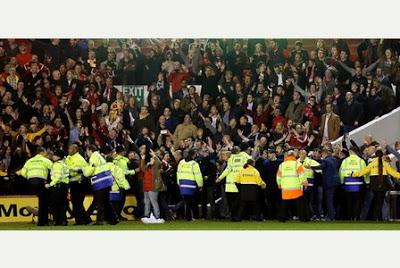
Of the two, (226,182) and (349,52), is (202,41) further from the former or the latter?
(226,182)

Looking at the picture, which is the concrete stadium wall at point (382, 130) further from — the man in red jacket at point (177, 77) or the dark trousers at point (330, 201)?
the man in red jacket at point (177, 77)

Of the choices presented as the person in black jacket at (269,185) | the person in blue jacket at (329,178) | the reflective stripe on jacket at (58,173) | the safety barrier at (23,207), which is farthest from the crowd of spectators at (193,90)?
the reflective stripe on jacket at (58,173)

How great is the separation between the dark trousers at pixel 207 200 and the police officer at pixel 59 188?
4207 millimetres

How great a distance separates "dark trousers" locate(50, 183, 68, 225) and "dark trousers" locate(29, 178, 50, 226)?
275mm

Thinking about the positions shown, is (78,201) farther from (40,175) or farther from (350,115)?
(350,115)

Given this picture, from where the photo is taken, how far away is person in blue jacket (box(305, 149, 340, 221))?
2725 centimetres

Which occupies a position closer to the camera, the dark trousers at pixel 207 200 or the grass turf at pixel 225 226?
the grass turf at pixel 225 226

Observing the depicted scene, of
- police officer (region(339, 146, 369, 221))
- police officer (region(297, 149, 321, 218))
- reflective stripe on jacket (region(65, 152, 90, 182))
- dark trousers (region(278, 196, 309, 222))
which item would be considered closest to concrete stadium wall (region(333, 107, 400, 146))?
police officer (region(339, 146, 369, 221))

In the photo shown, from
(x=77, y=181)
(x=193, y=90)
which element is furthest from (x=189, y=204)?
(x=193, y=90)

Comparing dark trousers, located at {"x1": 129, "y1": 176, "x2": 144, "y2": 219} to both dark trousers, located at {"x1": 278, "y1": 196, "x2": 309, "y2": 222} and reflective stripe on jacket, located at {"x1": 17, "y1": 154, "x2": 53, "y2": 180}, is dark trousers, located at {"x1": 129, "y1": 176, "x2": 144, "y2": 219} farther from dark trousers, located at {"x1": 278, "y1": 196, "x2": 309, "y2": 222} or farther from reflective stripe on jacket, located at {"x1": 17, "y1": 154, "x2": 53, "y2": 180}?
dark trousers, located at {"x1": 278, "y1": 196, "x2": 309, "y2": 222}

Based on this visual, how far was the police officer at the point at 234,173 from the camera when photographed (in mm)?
27141

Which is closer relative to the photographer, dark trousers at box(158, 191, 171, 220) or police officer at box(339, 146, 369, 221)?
police officer at box(339, 146, 369, 221)

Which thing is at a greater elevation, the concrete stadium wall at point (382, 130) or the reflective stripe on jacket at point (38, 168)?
the concrete stadium wall at point (382, 130)

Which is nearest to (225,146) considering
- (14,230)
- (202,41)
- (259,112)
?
(259,112)
